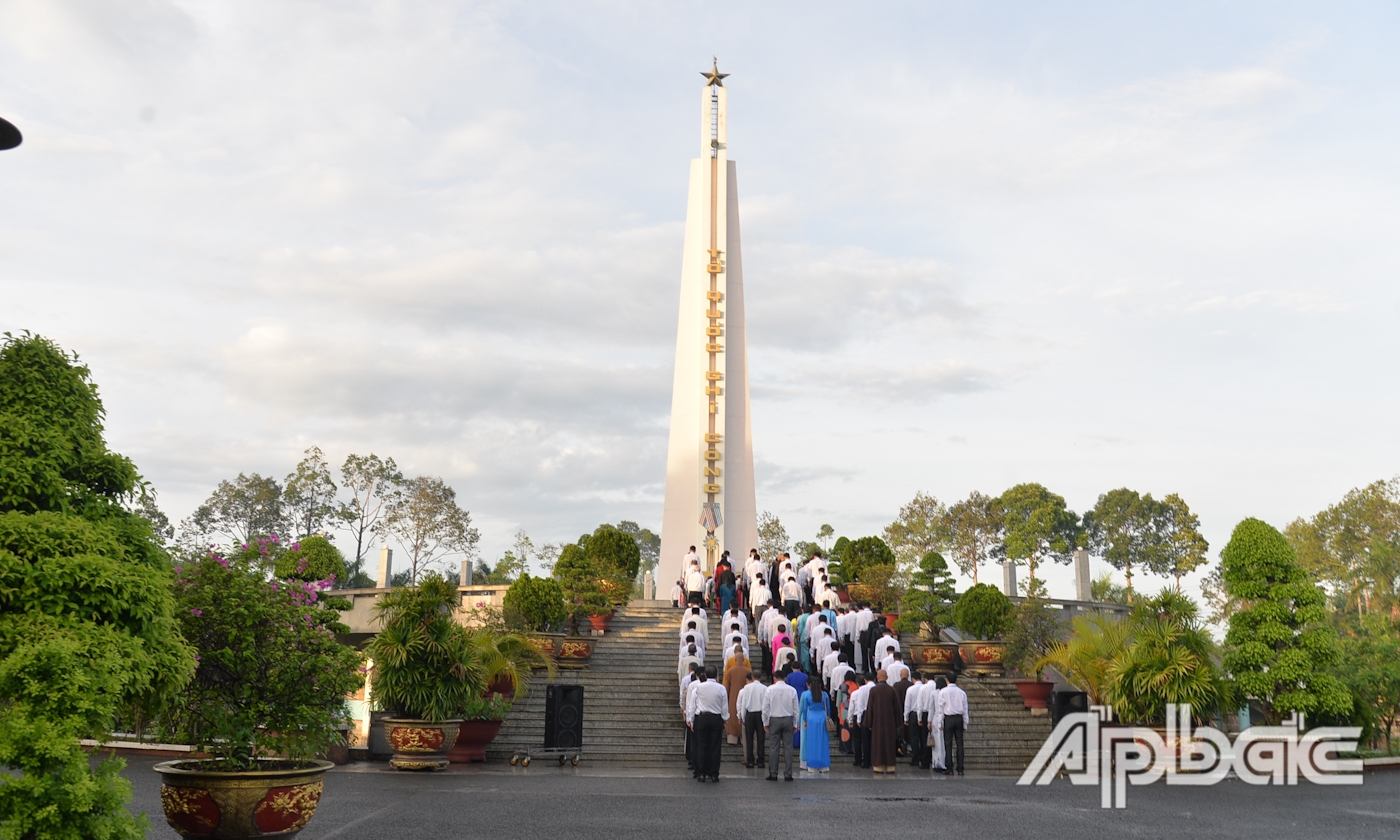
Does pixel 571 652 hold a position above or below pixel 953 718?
above

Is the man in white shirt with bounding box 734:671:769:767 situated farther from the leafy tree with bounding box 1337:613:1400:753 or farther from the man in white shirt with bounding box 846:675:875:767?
the leafy tree with bounding box 1337:613:1400:753

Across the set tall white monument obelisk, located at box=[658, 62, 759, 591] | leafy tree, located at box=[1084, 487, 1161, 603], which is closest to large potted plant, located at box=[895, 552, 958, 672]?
tall white monument obelisk, located at box=[658, 62, 759, 591]

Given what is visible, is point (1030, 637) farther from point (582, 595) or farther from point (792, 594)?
point (582, 595)

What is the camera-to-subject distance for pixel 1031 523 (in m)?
58.8

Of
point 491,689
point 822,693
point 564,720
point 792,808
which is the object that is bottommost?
point 792,808

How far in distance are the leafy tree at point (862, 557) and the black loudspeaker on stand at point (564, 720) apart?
46.2 feet

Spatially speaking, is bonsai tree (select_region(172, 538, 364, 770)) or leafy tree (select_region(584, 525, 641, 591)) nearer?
bonsai tree (select_region(172, 538, 364, 770))

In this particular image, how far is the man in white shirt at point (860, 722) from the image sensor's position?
601 inches

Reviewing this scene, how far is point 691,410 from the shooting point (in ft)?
107

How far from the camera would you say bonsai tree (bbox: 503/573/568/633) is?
19016mm

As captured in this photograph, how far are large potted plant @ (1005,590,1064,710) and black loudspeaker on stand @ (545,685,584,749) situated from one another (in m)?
7.51

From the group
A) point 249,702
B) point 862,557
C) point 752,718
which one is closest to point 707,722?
point 752,718

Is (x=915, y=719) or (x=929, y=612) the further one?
(x=929, y=612)

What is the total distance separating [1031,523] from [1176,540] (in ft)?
28.3
